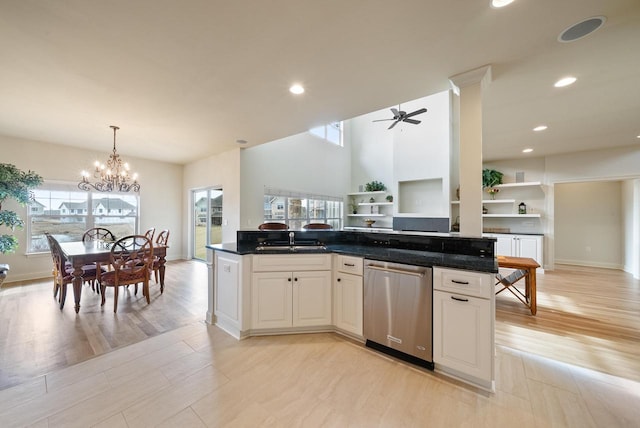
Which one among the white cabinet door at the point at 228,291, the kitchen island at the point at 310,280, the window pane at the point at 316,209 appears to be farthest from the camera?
the window pane at the point at 316,209

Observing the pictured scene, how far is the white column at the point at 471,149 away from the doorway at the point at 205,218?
497cm

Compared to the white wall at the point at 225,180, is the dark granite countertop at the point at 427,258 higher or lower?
lower

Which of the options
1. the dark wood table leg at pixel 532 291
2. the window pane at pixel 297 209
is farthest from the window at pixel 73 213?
the dark wood table leg at pixel 532 291

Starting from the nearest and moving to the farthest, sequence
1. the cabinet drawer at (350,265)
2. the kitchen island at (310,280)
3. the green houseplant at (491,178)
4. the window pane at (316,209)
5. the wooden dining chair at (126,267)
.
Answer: the kitchen island at (310,280) → the cabinet drawer at (350,265) → the wooden dining chair at (126,267) → the green houseplant at (491,178) → the window pane at (316,209)

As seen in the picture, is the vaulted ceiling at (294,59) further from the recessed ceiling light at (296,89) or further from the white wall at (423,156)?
the white wall at (423,156)

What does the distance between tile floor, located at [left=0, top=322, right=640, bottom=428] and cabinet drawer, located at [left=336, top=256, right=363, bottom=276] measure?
730mm

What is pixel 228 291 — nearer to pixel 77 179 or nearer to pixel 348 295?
pixel 348 295

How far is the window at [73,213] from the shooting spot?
459cm

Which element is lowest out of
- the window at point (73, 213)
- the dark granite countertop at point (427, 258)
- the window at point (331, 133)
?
the dark granite countertop at point (427, 258)

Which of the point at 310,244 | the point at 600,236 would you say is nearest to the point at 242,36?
the point at 310,244

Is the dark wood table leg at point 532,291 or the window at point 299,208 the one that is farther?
the window at point 299,208

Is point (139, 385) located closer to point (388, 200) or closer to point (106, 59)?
point (106, 59)

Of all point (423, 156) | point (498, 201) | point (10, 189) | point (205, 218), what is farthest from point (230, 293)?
point (498, 201)

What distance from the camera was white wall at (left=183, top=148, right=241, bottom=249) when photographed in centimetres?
502
